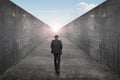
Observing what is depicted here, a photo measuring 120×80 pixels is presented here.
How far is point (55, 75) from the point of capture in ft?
18.0

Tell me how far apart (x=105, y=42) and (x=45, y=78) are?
11.0ft

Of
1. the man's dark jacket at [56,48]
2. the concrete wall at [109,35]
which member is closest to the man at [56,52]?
the man's dark jacket at [56,48]

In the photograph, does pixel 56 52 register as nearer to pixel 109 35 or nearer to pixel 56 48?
pixel 56 48

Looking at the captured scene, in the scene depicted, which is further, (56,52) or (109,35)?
(109,35)

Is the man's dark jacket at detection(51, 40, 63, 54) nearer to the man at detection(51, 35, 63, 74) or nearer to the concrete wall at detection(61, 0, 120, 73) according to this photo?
the man at detection(51, 35, 63, 74)

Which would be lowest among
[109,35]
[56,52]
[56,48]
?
[56,52]

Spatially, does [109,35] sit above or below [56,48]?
above

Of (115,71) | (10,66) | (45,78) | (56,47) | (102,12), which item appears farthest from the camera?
(102,12)

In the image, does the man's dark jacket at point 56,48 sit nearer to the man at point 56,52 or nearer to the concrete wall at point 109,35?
the man at point 56,52

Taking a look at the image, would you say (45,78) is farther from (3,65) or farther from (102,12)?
(102,12)

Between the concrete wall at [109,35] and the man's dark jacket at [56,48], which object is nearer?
the concrete wall at [109,35]

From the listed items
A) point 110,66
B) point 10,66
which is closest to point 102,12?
point 110,66

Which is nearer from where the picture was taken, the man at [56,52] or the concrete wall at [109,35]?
the concrete wall at [109,35]

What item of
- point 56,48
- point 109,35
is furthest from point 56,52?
point 109,35
